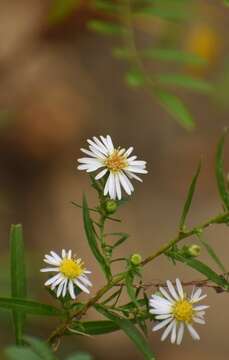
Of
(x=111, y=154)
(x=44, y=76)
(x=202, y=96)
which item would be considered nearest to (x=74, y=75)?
(x=44, y=76)

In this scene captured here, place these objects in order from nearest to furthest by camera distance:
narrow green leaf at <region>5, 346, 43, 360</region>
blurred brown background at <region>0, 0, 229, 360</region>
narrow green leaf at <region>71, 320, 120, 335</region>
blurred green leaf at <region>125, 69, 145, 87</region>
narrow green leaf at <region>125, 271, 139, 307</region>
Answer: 1. narrow green leaf at <region>5, 346, 43, 360</region>
2. narrow green leaf at <region>125, 271, 139, 307</region>
3. narrow green leaf at <region>71, 320, 120, 335</region>
4. blurred green leaf at <region>125, 69, 145, 87</region>
5. blurred brown background at <region>0, 0, 229, 360</region>

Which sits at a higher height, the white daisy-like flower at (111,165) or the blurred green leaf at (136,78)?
the blurred green leaf at (136,78)

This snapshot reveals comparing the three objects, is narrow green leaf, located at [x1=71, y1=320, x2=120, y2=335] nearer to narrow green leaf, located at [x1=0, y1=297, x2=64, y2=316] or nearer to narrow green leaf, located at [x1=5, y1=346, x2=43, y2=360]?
narrow green leaf, located at [x1=0, y1=297, x2=64, y2=316]

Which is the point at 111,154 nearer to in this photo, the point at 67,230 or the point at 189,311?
the point at 189,311

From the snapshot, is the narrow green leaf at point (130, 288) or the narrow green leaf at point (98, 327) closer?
the narrow green leaf at point (130, 288)

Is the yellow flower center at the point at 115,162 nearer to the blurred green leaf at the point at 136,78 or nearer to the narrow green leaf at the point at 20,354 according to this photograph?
the narrow green leaf at the point at 20,354

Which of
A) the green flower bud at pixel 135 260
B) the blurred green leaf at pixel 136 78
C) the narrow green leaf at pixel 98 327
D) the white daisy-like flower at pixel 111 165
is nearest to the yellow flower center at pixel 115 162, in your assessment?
the white daisy-like flower at pixel 111 165

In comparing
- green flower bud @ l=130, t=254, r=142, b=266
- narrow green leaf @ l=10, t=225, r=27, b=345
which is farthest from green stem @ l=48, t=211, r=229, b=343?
narrow green leaf @ l=10, t=225, r=27, b=345
